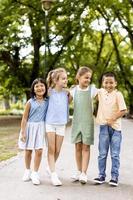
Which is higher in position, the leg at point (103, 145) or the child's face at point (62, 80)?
the child's face at point (62, 80)

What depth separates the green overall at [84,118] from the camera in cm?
740

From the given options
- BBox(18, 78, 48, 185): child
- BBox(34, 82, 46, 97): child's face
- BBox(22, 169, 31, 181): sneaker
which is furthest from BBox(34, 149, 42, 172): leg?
BBox(34, 82, 46, 97): child's face

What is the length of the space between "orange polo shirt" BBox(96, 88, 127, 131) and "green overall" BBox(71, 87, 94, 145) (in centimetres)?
15

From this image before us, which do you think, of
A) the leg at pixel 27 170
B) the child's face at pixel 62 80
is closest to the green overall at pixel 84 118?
the child's face at pixel 62 80

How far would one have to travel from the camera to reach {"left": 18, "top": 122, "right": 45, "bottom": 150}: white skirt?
24.5 feet

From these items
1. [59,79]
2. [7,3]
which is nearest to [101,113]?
[59,79]

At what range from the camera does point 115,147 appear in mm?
7410

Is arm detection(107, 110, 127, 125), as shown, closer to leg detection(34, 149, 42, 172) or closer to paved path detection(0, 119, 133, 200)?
paved path detection(0, 119, 133, 200)

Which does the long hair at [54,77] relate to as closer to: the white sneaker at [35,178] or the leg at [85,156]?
the leg at [85,156]

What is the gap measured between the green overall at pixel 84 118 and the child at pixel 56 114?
0.18m

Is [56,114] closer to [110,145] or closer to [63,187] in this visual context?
[110,145]

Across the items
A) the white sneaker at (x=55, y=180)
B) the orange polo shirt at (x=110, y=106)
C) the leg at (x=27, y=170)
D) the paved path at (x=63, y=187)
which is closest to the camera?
the paved path at (x=63, y=187)

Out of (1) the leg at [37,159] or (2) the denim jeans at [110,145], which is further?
(1) the leg at [37,159]

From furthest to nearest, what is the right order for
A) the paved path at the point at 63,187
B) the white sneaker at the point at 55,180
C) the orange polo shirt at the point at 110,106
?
1. the orange polo shirt at the point at 110,106
2. the white sneaker at the point at 55,180
3. the paved path at the point at 63,187
